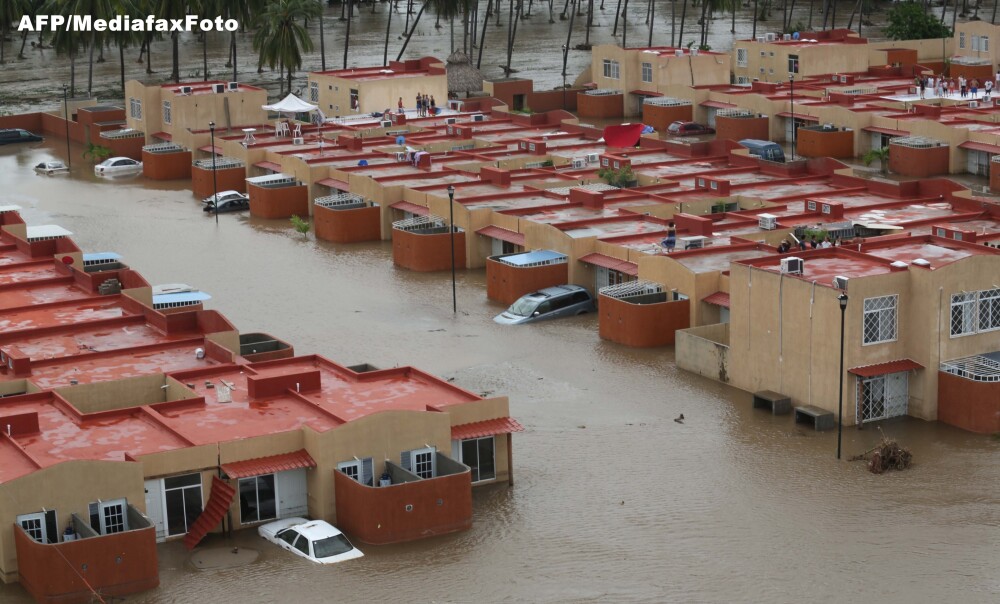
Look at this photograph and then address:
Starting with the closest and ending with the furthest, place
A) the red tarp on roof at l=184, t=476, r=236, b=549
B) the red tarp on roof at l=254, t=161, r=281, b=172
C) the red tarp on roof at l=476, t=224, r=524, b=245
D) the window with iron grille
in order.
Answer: the red tarp on roof at l=184, t=476, r=236, b=549, the window with iron grille, the red tarp on roof at l=476, t=224, r=524, b=245, the red tarp on roof at l=254, t=161, r=281, b=172

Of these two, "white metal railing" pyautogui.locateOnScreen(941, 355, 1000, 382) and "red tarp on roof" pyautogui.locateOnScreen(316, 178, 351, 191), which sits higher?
"red tarp on roof" pyautogui.locateOnScreen(316, 178, 351, 191)

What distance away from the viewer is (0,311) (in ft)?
164

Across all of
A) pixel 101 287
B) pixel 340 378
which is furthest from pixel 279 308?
pixel 340 378

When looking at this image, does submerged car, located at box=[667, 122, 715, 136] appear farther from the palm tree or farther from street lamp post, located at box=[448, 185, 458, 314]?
street lamp post, located at box=[448, 185, 458, 314]

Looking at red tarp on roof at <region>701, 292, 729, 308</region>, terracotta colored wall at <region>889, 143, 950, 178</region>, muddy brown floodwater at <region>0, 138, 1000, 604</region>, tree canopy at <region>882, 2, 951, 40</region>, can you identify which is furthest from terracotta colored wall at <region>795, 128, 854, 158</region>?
tree canopy at <region>882, 2, 951, 40</region>

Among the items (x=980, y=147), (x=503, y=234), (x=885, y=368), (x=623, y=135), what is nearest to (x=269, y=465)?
(x=885, y=368)

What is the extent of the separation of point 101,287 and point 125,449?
1630cm

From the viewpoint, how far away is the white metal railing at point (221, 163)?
263 feet

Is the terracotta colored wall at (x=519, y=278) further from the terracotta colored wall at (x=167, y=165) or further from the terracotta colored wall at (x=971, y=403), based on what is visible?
the terracotta colored wall at (x=167, y=165)

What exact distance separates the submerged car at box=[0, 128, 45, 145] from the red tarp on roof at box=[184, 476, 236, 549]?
224 ft

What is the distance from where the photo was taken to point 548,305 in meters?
55.4

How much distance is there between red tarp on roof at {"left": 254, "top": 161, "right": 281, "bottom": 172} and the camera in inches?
3088

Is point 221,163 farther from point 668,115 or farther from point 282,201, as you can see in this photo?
point 668,115

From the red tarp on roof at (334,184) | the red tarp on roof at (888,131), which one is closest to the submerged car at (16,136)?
the red tarp on roof at (334,184)
